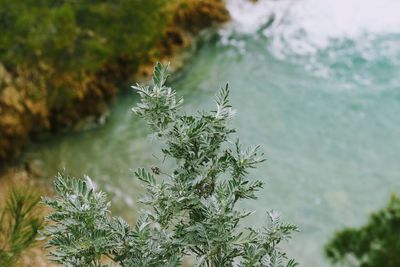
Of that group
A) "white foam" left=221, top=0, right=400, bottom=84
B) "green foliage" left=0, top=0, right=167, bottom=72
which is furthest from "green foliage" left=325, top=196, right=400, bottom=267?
"white foam" left=221, top=0, right=400, bottom=84

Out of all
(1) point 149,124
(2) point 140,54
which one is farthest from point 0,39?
(1) point 149,124

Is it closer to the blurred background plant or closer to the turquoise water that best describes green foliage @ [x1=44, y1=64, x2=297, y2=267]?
the turquoise water

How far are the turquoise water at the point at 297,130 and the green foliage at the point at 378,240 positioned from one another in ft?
3.48

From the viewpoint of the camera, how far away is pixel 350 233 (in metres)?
3.02

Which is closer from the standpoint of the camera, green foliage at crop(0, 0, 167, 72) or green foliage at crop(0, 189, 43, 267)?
green foliage at crop(0, 189, 43, 267)

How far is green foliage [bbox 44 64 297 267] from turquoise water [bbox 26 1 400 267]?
2882 mm

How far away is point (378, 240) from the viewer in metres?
2.89

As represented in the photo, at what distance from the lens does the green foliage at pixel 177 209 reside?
4.09 ft

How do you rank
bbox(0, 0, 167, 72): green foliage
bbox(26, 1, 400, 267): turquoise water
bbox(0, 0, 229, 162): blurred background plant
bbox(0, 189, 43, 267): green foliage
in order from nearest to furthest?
bbox(0, 189, 43, 267): green foliage → bbox(26, 1, 400, 267): turquoise water → bbox(0, 0, 229, 162): blurred background plant → bbox(0, 0, 167, 72): green foliage

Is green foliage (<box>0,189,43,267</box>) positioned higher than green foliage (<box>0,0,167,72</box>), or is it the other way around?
green foliage (<box>0,0,167,72</box>)

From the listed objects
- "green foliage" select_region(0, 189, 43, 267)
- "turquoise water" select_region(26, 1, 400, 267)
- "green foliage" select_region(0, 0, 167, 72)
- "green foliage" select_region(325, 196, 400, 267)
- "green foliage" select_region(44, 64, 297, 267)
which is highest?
"green foliage" select_region(0, 0, 167, 72)

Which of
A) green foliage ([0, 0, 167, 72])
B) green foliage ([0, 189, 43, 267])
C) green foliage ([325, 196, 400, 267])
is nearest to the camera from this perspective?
green foliage ([0, 189, 43, 267])

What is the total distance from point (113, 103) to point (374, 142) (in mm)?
2344

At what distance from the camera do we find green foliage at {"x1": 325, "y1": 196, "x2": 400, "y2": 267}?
2.79 metres
